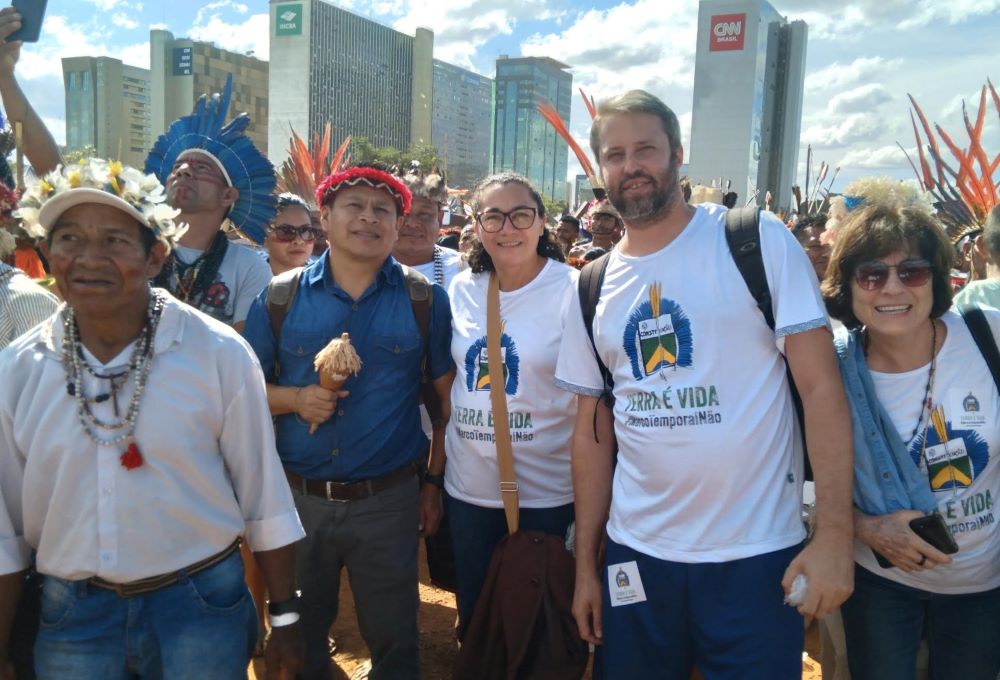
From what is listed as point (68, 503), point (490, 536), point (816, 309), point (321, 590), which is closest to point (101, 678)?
point (68, 503)

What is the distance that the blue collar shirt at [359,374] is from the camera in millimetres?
2895

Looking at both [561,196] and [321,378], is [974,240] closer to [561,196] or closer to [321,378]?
[321,378]

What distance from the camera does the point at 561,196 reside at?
9450 cm

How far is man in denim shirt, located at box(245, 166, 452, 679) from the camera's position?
9.48ft

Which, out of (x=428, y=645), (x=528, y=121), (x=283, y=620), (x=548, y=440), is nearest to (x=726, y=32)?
(x=528, y=121)

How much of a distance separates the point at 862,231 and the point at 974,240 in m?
1.78

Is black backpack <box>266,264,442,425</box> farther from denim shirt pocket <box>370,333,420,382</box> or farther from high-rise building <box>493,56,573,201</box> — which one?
high-rise building <box>493,56,573,201</box>

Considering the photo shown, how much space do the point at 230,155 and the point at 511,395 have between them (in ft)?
6.49

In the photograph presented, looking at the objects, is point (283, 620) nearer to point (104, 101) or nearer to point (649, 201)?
point (649, 201)

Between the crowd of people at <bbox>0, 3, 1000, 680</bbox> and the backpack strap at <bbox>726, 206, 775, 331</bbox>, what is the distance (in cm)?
1

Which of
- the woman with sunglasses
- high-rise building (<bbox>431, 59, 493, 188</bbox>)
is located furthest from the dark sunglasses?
high-rise building (<bbox>431, 59, 493, 188</bbox>)

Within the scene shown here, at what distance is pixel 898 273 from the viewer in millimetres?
2289

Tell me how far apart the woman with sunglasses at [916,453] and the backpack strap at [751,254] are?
0.37 meters

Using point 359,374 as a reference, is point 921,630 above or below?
below
